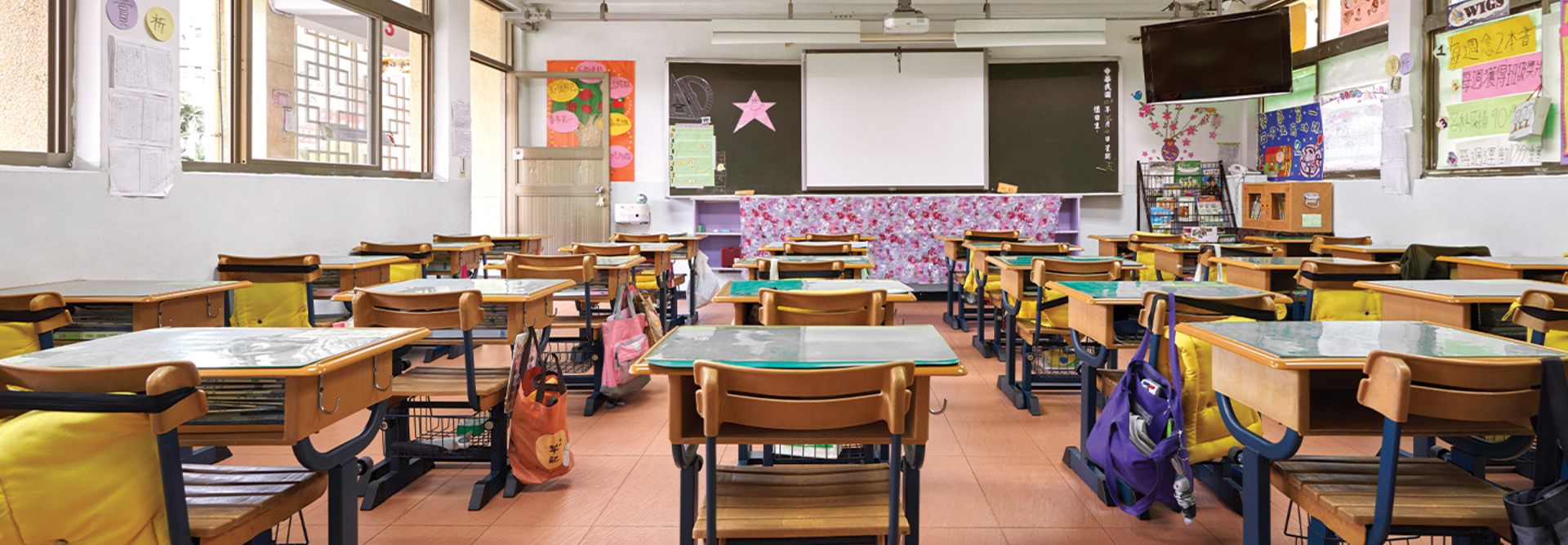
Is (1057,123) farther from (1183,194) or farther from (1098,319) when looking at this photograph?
(1098,319)

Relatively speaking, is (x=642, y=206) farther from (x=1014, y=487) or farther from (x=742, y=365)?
(x=742, y=365)

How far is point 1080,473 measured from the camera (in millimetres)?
2957

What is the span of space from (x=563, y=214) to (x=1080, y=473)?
682 centimetres

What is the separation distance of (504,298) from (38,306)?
121 cm

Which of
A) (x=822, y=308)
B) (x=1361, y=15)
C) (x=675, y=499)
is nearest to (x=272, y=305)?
(x=675, y=499)

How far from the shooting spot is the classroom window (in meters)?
3.41

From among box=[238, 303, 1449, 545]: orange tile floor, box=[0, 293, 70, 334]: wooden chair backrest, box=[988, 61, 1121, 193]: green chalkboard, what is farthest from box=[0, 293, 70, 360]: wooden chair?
box=[988, 61, 1121, 193]: green chalkboard

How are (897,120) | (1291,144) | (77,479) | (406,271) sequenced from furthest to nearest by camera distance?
1. (897,120)
2. (1291,144)
3. (406,271)
4. (77,479)

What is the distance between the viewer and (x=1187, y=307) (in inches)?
97.8

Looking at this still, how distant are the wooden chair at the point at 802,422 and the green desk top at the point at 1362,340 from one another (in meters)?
0.77

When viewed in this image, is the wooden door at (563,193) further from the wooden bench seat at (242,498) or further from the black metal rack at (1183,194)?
the wooden bench seat at (242,498)

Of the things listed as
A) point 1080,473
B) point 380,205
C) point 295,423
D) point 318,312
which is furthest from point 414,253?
point 1080,473

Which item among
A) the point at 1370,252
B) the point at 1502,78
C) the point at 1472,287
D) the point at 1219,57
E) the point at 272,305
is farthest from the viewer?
the point at 1219,57

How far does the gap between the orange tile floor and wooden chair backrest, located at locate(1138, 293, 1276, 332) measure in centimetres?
64
